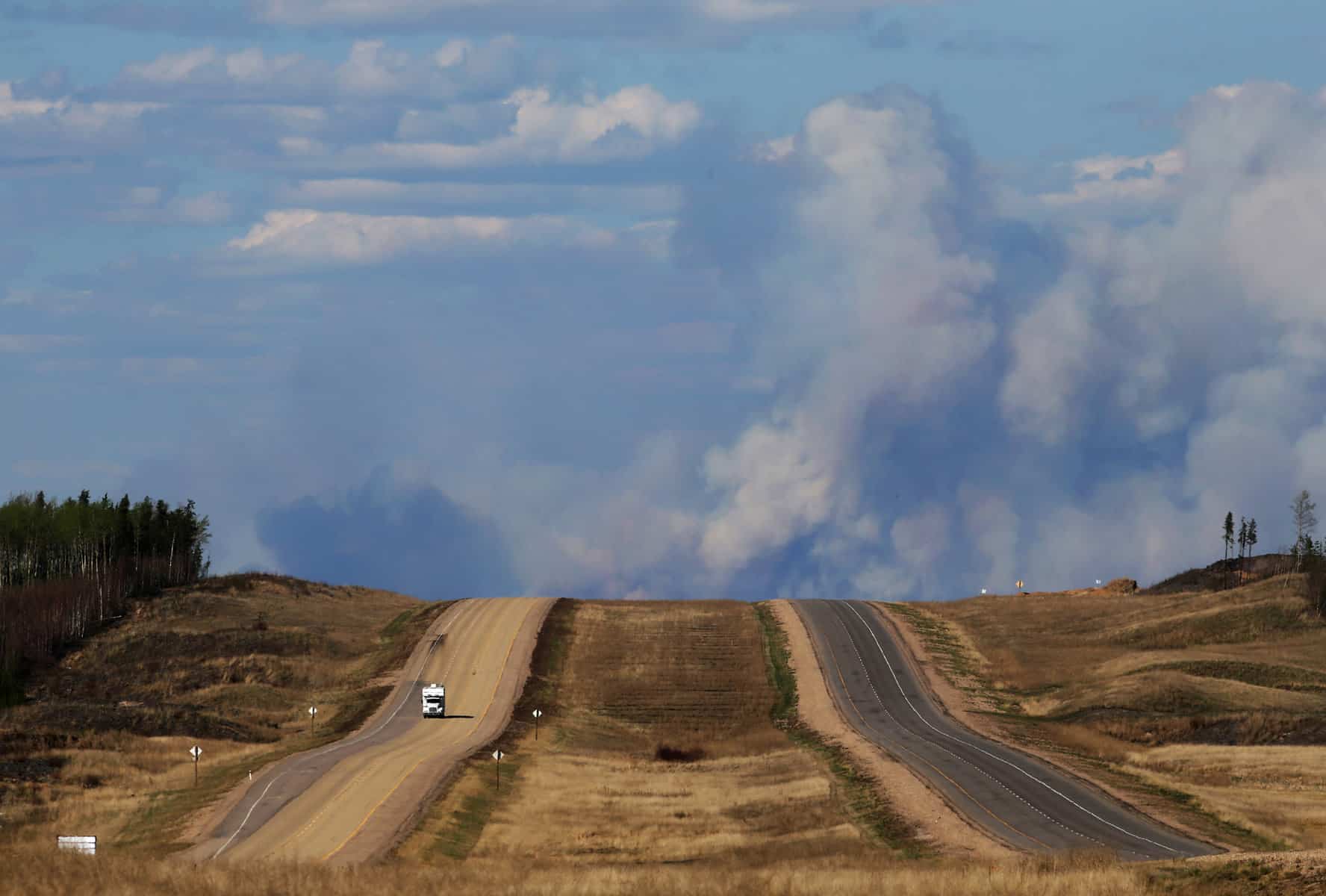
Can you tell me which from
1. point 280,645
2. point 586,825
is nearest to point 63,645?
point 280,645

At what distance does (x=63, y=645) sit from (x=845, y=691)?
76.4 metres

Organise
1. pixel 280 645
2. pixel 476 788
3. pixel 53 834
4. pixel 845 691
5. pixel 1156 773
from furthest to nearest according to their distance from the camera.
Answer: pixel 280 645, pixel 845 691, pixel 1156 773, pixel 476 788, pixel 53 834

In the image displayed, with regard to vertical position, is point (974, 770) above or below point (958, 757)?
below

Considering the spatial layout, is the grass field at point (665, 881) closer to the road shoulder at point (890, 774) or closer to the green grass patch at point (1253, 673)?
the road shoulder at point (890, 774)

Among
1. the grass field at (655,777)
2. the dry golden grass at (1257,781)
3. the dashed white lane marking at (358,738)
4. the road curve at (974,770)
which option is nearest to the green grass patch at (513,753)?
the grass field at (655,777)

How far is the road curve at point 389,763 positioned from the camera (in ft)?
216

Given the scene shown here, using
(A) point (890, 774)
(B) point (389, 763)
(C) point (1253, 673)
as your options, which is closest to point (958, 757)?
(A) point (890, 774)

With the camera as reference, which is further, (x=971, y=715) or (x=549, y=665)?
(x=549, y=665)

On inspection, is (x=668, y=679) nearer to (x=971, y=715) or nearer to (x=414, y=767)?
(x=971, y=715)

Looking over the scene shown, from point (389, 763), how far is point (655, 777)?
15848 millimetres

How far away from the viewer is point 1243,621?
144 m

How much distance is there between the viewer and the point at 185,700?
12119cm

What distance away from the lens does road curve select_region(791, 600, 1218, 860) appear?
64625 millimetres

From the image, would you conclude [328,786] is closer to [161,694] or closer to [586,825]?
[586,825]
